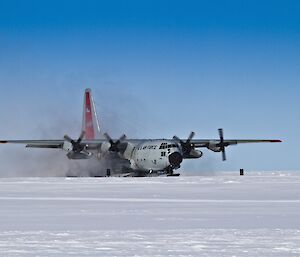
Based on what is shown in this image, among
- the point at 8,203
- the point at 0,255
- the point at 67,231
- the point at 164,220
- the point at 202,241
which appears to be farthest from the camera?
the point at 8,203

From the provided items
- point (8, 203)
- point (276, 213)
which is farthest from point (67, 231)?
point (8, 203)

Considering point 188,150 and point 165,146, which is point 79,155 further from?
point 188,150

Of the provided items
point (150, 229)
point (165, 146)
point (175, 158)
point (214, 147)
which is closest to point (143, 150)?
point (165, 146)

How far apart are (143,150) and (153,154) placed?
1.55 m

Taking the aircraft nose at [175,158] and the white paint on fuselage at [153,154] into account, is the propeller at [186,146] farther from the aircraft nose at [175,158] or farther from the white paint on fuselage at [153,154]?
the aircraft nose at [175,158]

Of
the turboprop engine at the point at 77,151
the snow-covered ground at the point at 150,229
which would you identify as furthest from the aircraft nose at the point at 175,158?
the snow-covered ground at the point at 150,229

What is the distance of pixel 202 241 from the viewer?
34.2ft

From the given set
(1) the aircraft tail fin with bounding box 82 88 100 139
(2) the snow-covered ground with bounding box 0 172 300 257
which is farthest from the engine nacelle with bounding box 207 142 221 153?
(2) the snow-covered ground with bounding box 0 172 300 257

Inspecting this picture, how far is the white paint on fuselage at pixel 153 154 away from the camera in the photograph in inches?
2032

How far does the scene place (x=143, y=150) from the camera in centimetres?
5359

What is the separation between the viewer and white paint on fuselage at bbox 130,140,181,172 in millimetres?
51625

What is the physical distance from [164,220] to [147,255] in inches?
201

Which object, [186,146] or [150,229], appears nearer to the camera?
[150,229]

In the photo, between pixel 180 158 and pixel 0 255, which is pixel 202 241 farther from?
pixel 180 158
